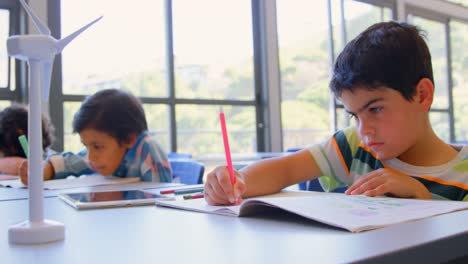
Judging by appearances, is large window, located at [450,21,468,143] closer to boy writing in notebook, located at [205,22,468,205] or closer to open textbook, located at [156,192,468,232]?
boy writing in notebook, located at [205,22,468,205]

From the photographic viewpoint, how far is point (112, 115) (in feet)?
5.92

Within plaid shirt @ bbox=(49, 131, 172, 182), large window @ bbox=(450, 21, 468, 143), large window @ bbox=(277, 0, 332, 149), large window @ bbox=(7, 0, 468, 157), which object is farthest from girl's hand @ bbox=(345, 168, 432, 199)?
large window @ bbox=(450, 21, 468, 143)

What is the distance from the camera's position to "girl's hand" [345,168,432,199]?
82 cm

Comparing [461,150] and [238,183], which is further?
[461,150]

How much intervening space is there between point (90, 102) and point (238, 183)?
1.13 meters

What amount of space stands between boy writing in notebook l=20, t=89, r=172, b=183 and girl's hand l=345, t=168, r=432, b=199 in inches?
39.0

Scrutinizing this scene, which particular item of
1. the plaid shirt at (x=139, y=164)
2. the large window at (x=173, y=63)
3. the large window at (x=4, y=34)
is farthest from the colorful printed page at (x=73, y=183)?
the large window at (x=4, y=34)

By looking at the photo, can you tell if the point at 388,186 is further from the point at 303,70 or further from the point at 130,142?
the point at 303,70

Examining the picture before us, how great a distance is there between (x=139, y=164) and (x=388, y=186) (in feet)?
3.74

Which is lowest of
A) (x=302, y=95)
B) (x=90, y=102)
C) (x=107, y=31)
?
(x=90, y=102)

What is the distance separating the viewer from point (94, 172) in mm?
1996

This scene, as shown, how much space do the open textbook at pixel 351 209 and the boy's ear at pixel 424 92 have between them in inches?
15.2

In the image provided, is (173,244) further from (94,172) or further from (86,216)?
(94,172)

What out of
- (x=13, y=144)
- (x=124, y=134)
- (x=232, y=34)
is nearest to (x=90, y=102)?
(x=124, y=134)
